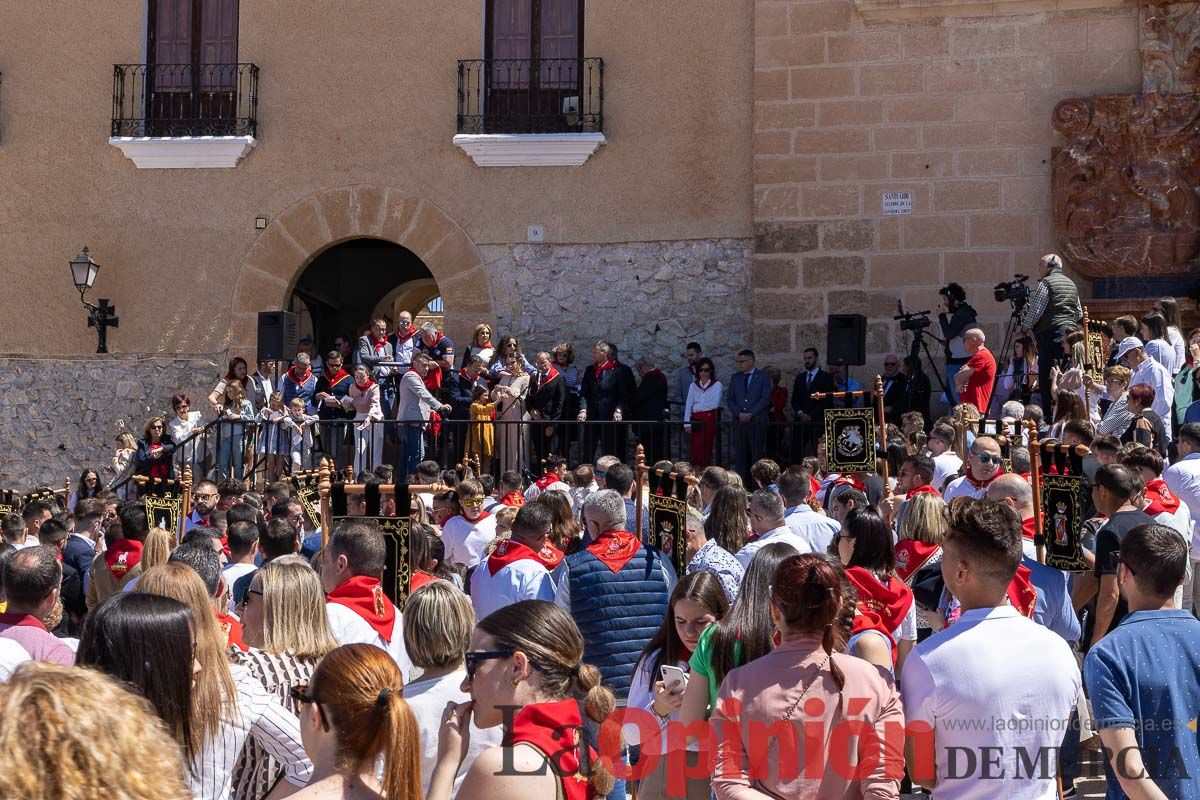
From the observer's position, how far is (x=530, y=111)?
16438 mm

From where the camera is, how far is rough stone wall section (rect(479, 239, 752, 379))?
16.0 metres

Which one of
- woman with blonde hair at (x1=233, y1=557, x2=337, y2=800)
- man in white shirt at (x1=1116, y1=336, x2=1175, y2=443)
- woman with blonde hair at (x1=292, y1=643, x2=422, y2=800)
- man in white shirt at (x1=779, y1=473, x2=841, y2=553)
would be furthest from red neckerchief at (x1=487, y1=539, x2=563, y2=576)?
man in white shirt at (x1=1116, y1=336, x2=1175, y2=443)

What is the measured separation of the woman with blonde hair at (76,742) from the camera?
1.84 meters

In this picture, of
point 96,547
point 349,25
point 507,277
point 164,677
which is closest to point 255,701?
point 164,677

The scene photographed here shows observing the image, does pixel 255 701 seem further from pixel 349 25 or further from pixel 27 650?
pixel 349 25

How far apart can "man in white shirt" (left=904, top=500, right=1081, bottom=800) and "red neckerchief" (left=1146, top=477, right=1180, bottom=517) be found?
9.24 ft

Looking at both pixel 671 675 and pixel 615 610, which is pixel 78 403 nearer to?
pixel 615 610

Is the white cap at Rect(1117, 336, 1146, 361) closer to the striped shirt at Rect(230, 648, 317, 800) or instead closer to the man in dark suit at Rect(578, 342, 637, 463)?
the man in dark suit at Rect(578, 342, 637, 463)

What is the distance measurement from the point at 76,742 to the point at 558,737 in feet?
5.24

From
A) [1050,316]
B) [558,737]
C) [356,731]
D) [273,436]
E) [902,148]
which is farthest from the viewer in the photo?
[902,148]

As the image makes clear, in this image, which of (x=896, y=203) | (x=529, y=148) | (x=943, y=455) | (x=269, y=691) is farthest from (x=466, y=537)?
(x=896, y=203)

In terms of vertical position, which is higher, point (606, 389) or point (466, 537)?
point (606, 389)

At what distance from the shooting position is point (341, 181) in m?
16.5

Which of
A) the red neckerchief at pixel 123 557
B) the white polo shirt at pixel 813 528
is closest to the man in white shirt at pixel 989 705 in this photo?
the white polo shirt at pixel 813 528
